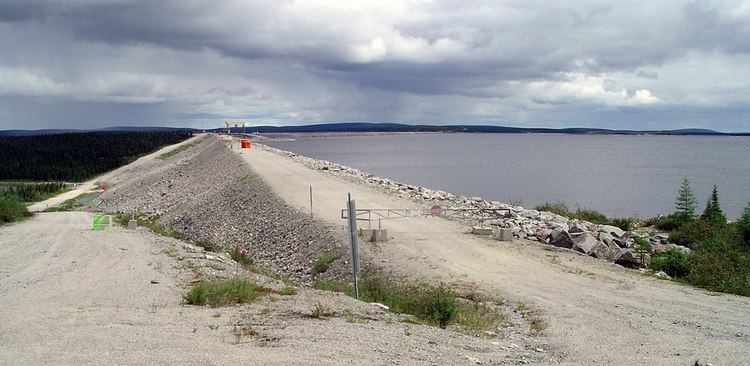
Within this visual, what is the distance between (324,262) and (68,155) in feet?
299

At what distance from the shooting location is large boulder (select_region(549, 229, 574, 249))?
60.7 feet

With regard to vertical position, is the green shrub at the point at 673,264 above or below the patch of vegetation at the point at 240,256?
above

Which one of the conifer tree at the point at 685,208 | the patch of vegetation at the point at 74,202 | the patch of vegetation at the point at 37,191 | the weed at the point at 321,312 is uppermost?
the weed at the point at 321,312

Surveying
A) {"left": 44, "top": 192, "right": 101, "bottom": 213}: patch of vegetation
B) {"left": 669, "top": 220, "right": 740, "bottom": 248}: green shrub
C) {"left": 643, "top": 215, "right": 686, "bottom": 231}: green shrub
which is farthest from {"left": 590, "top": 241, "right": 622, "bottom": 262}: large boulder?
{"left": 44, "top": 192, "right": 101, "bottom": 213}: patch of vegetation

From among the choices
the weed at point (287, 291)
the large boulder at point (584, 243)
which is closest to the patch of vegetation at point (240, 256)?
the weed at point (287, 291)

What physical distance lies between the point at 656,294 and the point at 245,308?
8376 mm

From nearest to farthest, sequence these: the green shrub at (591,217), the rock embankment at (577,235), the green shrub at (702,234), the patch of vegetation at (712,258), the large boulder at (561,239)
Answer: the patch of vegetation at (712,258)
the rock embankment at (577,235)
the large boulder at (561,239)
the green shrub at (702,234)
the green shrub at (591,217)

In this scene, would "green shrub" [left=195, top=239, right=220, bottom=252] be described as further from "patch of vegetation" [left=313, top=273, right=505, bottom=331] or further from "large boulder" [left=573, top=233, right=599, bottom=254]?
"large boulder" [left=573, top=233, right=599, bottom=254]

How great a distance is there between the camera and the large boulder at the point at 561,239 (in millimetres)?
18500

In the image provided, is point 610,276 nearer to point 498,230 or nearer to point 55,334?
point 498,230

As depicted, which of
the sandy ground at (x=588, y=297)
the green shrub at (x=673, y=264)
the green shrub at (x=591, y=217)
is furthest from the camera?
the green shrub at (x=591, y=217)

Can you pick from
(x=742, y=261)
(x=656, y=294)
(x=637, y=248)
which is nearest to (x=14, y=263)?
→ (x=656, y=294)

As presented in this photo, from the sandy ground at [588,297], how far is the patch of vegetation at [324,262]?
924 millimetres

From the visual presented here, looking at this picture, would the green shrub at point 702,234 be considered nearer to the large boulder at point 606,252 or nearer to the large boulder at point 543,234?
the large boulder at point 606,252
